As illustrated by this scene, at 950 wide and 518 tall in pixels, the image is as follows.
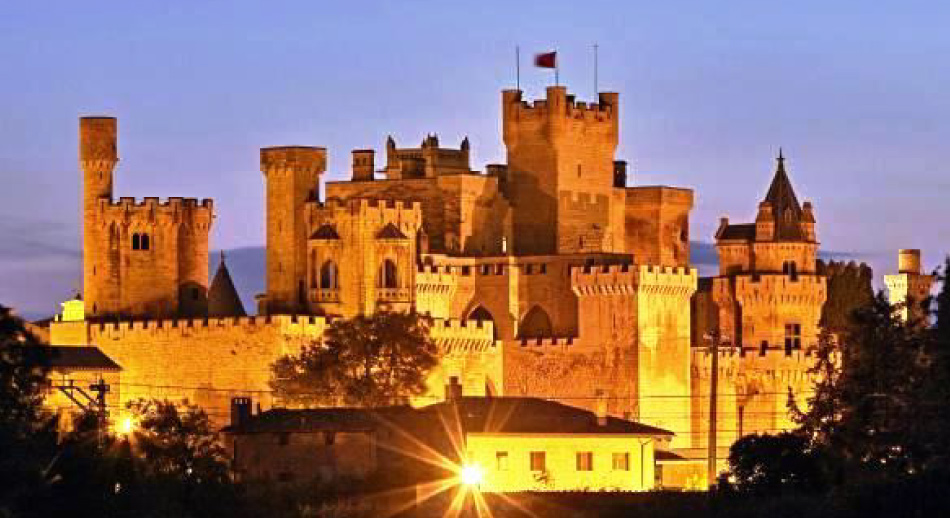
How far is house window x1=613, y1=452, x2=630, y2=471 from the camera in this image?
115125mm

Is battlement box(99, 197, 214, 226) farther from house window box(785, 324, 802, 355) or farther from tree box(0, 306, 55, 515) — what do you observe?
tree box(0, 306, 55, 515)

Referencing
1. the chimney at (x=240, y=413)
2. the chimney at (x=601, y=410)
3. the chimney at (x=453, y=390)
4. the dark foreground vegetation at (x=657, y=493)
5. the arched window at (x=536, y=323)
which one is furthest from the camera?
the arched window at (x=536, y=323)

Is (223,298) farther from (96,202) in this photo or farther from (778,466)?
(778,466)

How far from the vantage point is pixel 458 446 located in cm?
11212

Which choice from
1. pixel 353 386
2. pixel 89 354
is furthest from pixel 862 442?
pixel 89 354

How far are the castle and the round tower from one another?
66 mm

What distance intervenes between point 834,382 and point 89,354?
26.7 metres

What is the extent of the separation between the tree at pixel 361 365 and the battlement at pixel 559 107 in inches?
554

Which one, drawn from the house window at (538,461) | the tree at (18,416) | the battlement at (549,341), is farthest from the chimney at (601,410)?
the tree at (18,416)

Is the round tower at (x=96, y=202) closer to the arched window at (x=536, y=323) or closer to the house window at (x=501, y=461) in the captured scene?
the arched window at (x=536, y=323)

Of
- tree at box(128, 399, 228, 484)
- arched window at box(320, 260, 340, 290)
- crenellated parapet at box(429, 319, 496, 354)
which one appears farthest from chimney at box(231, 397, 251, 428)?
crenellated parapet at box(429, 319, 496, 354)

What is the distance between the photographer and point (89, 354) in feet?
417

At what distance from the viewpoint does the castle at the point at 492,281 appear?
128m

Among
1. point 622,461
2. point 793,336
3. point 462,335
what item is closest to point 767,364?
point 793,336
